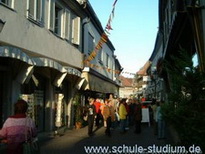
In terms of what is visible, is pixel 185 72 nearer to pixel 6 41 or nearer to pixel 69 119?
pixel 6 41

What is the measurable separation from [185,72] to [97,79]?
1957 centimetres

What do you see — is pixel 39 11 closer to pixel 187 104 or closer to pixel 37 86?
pixel 37 86

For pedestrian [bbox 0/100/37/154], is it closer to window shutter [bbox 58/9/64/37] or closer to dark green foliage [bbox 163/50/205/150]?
dark green foliage [bbox 163/50/205/150]

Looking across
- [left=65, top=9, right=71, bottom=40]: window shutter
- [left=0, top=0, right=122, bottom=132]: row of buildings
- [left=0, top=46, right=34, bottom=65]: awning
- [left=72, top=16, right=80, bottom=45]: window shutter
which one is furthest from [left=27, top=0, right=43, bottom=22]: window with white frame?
[left=72, top=16, right=80, bottom=45]: window shutter

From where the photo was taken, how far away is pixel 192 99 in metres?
6.24

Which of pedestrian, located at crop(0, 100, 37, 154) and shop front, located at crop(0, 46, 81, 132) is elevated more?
shop front, located at crop(0, 46, 81, 132)

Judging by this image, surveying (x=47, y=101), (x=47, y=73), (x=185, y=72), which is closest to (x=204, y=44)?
(x=185, y=72)

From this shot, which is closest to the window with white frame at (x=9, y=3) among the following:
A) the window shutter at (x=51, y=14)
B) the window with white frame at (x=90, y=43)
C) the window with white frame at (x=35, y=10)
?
the window with white frame at (x=35, y=10)

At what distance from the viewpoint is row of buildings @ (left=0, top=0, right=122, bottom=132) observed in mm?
12352

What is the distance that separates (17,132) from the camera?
5.65 meters

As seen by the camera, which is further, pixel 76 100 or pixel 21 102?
pixel 76 100

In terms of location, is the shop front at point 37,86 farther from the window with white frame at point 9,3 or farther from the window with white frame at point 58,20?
the window with white frame at point 58,20

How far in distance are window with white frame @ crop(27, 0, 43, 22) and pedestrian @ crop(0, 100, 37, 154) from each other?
28.3 feet

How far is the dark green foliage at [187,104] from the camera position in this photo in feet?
19.6
